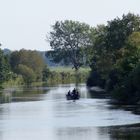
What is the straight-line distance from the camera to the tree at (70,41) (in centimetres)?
18638

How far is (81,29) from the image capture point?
187 metres

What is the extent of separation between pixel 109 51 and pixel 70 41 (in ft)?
211

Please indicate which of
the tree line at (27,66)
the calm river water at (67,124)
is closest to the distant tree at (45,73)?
the tree line at (27,66)

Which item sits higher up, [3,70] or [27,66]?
[27,66]

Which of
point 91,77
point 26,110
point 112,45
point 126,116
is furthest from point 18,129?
point 91,77

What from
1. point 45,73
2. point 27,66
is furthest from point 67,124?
point 45,73

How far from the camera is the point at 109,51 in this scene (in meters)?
124

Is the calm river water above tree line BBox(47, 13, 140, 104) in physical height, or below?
below

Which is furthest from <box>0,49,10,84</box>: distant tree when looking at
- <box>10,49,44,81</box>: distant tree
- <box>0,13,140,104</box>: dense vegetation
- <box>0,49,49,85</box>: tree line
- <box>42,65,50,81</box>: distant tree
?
<box>42,65,50,81</box>: distant tree

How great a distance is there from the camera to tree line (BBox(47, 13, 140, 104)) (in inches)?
3284

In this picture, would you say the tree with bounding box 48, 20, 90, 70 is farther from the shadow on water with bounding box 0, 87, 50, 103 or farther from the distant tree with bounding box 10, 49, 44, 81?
the shadow on water with bounding box 0, 87, 50, 103

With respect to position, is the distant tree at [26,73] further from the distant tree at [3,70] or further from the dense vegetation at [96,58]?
the distant tree at [3,70]

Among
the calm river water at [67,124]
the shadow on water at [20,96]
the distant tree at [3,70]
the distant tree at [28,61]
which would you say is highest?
the distant tree at [28,61]

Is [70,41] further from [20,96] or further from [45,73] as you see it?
[20,96]
